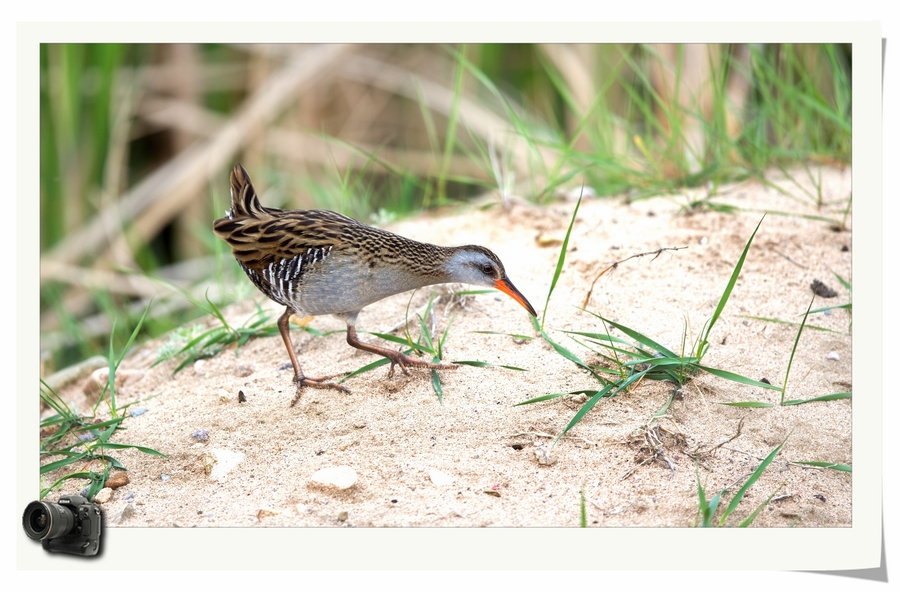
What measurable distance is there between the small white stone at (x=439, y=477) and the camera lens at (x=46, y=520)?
109cm

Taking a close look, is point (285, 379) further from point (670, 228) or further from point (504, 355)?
point (670, 228)

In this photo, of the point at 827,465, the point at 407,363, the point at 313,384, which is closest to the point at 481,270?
the point at 407,363

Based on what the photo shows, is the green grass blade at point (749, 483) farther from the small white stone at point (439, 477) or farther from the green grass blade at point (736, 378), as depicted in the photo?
the small white stone at point (439, 477)

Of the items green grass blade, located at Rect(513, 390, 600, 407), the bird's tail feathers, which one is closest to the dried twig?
green grass blade, located at Rect(513, 390, 600, 407)

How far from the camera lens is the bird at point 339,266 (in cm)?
347

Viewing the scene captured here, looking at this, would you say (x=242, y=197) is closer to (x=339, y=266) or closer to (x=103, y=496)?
(x=339, y=266)

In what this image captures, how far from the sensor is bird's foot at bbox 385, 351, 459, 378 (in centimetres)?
340

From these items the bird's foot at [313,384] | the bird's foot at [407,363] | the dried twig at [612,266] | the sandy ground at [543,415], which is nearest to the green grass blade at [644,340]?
the sandy ground at [543,415]

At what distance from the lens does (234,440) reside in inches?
127

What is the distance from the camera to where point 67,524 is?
273 centimetres

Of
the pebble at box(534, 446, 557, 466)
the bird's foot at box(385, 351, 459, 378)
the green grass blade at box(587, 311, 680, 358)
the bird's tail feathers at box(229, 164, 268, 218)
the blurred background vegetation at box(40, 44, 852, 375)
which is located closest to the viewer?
the pebble at box(534, 446, 557, 466)

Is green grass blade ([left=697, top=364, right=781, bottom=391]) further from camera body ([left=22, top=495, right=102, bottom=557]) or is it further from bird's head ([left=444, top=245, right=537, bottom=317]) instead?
camera body ([left=22, top=495, right=102, bottom=557])

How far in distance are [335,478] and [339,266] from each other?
937 millimetres
